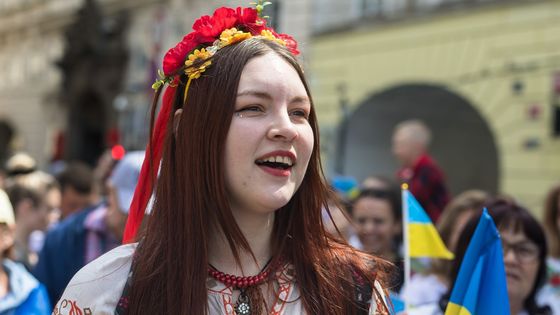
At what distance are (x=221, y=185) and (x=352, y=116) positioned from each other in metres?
12.6

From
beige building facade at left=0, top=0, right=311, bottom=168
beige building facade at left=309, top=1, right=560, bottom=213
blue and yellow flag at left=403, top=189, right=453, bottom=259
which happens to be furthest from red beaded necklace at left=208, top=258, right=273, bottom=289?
beige building facade at left=0, top=0, right=311, bottom=168

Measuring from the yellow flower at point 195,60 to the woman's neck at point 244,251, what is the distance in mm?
348

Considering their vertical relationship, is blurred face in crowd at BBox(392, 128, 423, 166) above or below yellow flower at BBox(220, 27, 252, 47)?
below

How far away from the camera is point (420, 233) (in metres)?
3.24

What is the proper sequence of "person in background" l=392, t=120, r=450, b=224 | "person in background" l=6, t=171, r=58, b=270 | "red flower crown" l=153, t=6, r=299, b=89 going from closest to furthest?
"red flower crown" l=153, t=6, r=299, b=89 → "person in background" l=6, t=171, r=58, b=270 → "person in background" l=392, t=120, r=450, b=224

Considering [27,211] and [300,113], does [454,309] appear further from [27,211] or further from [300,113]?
[27,211]

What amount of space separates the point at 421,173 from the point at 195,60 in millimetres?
4556

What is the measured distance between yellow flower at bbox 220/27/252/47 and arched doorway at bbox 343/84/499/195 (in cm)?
1179

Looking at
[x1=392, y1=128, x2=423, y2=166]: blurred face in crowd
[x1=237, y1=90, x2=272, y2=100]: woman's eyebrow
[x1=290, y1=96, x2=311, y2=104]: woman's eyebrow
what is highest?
[x1=237, y1=90, x2=272, y2=100]: woman's eyebrow

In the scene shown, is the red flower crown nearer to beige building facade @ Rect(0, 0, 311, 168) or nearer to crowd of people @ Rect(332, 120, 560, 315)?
crowd of people @ Rect(332, 120, 560, 315)

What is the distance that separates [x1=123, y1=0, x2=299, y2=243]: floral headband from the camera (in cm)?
204

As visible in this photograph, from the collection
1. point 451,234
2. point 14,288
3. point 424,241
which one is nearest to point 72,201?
point 14,288

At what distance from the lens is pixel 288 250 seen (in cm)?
210

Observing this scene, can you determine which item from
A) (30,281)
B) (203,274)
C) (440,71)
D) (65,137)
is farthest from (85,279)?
(65,137)
